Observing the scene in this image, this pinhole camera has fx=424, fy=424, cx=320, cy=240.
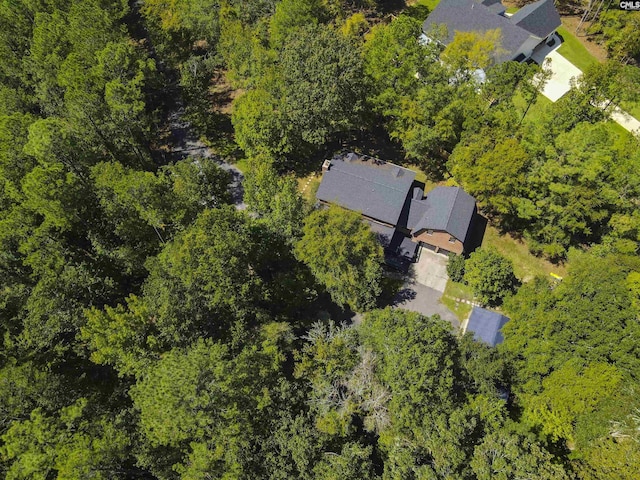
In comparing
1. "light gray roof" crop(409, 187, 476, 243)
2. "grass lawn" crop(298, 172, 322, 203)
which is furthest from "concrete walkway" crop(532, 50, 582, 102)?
"grass lawn" crop(298, 172, 322, 203)

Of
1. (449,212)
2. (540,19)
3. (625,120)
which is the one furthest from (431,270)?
(540,19)

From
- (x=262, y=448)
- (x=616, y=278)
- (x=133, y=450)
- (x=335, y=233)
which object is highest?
(x=616, y=278)

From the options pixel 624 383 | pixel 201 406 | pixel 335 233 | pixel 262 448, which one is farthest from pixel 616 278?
pixel 201 406

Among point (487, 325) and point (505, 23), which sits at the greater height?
point (505, 23)

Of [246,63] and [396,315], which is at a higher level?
[246,63]

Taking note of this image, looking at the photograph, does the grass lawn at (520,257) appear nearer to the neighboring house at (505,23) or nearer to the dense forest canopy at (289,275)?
the dense forest canopy at (289,275)

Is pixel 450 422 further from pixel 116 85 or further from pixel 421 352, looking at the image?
pixel 116 85

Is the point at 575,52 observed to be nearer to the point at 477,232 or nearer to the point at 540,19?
the point at 540,19
